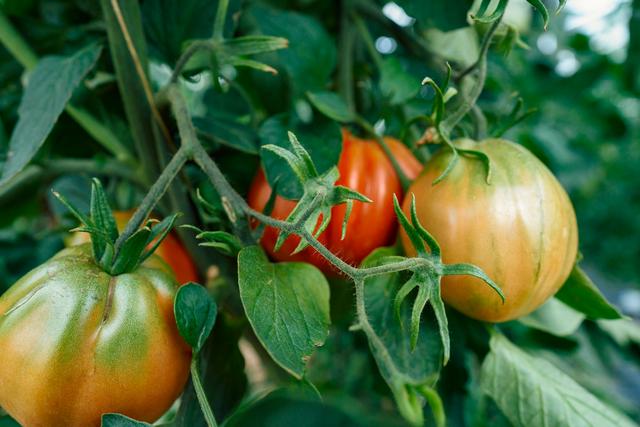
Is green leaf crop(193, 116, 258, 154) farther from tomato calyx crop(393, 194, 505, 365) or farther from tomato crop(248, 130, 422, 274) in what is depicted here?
tomato calyx crop(393, 194, 505, 365)

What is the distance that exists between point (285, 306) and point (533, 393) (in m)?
0.19

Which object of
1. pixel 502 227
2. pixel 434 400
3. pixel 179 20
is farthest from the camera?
pixel 179 20

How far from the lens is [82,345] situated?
0.27m

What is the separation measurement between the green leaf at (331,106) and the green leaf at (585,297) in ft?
0.60

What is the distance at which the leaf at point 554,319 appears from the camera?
0.44 meters

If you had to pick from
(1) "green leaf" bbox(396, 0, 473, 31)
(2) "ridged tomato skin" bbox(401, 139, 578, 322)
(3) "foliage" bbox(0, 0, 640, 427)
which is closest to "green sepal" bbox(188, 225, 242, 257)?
Answer: (3) "foliage" bbox(0, 0, 640, 427)

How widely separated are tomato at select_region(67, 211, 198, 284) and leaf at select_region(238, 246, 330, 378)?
0.09 m

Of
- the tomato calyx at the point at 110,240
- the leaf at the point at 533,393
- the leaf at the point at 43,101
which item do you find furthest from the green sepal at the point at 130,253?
the leaf at the point at 533,393

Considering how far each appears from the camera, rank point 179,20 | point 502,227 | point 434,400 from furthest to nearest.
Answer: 1. point 179,20
2. point 502,227
3. point 434,400

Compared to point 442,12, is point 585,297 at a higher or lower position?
lower

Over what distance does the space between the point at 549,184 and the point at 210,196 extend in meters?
0.21

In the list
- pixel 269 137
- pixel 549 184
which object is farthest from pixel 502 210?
pixel 269 137

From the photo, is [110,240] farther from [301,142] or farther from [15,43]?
[15,43]

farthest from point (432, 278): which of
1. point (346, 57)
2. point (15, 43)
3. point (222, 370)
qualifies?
point (15, 43)
